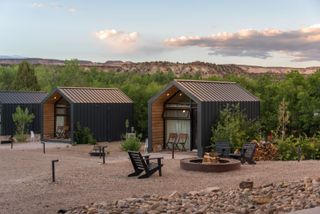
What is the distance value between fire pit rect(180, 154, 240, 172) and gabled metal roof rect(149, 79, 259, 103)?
217 inches

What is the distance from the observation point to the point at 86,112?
2795 centimetres

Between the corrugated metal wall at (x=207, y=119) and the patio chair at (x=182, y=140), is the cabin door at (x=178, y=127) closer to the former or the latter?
the patio chair at (x=182, y=140)

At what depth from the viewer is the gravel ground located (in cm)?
1136

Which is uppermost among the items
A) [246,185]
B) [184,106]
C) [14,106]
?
[14,106]

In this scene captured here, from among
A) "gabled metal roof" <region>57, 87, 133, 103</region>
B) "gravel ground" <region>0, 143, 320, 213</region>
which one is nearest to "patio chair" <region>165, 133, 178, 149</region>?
"gravel ground" <region>0, 143, 320, 213</region>

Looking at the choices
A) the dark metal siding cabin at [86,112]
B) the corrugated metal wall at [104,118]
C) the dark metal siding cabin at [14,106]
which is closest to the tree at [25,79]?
the dark metal siding cabin at [14,106]

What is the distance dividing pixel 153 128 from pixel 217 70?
54.5 meters

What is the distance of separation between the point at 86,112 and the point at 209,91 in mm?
7690

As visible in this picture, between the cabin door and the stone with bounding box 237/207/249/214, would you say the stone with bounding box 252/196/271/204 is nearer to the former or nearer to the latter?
the stone with bounding box 237/207/249/214

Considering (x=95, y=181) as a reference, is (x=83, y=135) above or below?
above

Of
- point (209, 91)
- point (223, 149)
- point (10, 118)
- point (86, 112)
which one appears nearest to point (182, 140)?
point (209, 91)

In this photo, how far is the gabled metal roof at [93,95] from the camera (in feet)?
91.9

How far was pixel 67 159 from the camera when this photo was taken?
1981 centimetres

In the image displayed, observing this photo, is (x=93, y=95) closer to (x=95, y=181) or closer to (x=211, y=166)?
(x=211, y=166)
